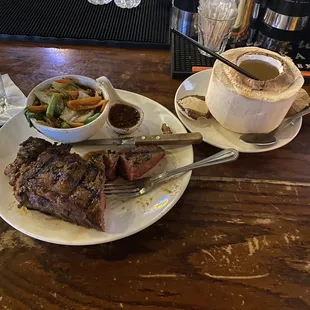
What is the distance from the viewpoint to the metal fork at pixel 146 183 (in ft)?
2.96

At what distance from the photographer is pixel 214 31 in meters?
1.40

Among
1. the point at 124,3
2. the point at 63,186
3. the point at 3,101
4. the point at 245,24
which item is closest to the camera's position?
the point at 63,186

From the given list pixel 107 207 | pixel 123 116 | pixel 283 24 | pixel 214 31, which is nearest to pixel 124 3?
pixel 214 31

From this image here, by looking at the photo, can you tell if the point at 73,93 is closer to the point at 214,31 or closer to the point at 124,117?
the point at 124,117

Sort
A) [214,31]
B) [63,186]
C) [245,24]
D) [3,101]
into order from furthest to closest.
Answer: [245,24]
[214,31]
[3,101]
[63,186]

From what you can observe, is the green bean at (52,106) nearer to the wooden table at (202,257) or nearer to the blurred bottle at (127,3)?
the wooden table at (202,257)

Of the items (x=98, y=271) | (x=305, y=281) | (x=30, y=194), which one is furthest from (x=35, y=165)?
(x=305, y=281)

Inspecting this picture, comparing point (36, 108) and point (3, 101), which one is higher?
point (36, 108)

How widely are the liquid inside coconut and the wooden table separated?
244mm

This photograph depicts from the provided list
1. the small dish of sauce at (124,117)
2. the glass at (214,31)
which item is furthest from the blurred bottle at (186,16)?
the small dish of sauce at (124,117)

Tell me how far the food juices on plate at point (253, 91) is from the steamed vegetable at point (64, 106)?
33 centimetres

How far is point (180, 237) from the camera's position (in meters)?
0.87

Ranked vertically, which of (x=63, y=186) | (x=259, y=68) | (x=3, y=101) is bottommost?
(x=3, y=101)

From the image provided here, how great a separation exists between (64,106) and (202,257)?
0.55 meters
